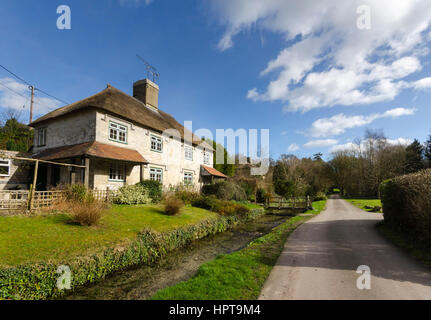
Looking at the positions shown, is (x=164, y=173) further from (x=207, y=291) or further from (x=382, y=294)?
(x=382, y=294)

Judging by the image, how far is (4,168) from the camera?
1563 centimetres

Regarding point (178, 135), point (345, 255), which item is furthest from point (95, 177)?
point (345, 255)

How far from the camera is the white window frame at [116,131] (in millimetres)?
14773

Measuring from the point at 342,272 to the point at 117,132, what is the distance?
600 inches

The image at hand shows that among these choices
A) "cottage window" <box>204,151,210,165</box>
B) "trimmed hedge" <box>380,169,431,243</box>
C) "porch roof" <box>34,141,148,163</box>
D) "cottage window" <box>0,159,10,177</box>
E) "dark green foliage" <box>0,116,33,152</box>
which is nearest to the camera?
"trimmed hedge" <box>380,169,431,243</box>

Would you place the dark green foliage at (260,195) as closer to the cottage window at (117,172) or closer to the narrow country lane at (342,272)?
the cottage window at (117,172)

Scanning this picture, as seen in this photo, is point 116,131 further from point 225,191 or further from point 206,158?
point 206,158

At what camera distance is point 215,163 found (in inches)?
Answer: 1430

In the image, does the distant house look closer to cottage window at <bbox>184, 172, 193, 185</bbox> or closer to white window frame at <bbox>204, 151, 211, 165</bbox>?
cottage window at <bbox>184, 172, 193, 185</bbox>

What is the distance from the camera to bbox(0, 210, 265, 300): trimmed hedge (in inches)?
184

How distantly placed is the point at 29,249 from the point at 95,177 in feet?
26.0

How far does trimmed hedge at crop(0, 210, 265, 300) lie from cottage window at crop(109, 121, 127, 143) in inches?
348

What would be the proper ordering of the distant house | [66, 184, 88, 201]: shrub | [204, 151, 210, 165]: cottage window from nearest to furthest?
[66, 184, 88, 201]: shrub < the distant house < [204, 151, 210, 165]: cottage window

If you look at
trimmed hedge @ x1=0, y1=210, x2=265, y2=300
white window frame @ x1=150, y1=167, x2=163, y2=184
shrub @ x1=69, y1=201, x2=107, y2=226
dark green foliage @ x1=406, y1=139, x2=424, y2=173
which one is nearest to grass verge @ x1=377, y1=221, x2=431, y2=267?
trimmed hedge @ x1=0, y1=210, x2=265, y2=300
